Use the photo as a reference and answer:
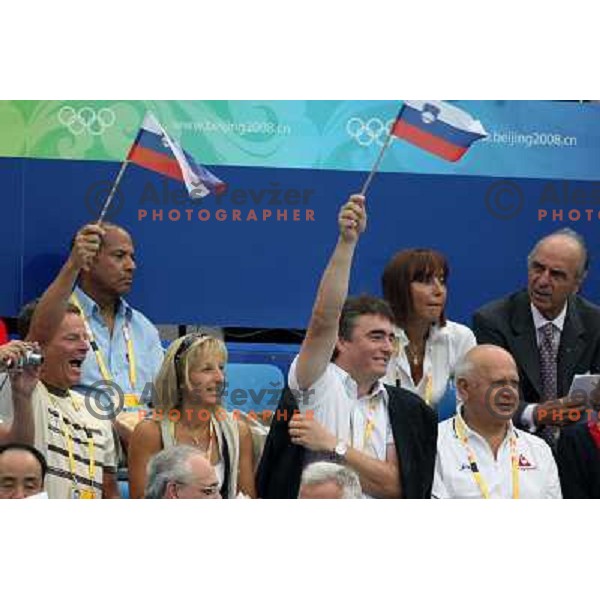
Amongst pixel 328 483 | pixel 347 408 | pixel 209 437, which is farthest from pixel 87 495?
pixel 347 408

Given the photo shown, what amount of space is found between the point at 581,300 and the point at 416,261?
0.78 metres

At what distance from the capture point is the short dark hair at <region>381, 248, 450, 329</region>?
245 inches

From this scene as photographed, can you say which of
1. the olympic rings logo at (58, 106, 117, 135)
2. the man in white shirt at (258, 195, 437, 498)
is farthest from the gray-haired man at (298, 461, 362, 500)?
the olympic rings logo at (58, 106, 117, 135)

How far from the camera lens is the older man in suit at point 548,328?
20.5 ft

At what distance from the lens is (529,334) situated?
246 inches

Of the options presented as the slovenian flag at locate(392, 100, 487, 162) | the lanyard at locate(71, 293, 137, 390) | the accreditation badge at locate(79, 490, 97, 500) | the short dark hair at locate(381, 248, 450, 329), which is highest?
the slovenian flag at locate(392, 100, 487, 162)

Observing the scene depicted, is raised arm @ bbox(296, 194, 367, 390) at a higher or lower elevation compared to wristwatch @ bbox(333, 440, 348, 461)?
higher

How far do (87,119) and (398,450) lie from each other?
209 centimetres

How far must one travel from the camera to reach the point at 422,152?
20.4 feet

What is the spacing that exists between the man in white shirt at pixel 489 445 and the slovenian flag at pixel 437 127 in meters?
0.94

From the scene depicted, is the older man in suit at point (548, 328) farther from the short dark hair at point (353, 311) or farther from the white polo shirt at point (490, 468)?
the short dark hair at point (353, 311)

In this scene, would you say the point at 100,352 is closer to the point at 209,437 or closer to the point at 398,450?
the point at 209,437

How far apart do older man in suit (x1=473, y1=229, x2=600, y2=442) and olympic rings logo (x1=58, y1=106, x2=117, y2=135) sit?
1926 millimetres

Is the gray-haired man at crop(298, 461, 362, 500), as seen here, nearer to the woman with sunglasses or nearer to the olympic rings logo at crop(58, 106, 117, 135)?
the woman with sunglasses
